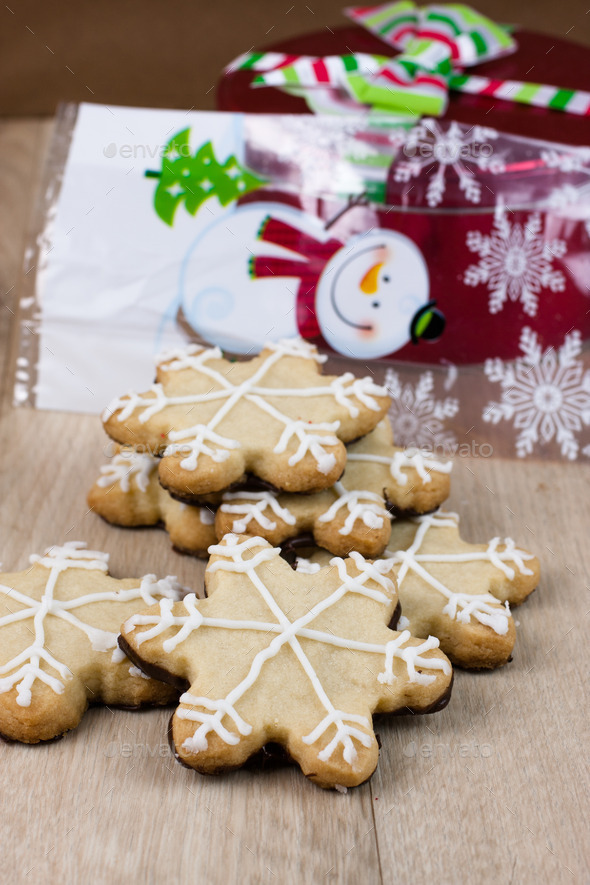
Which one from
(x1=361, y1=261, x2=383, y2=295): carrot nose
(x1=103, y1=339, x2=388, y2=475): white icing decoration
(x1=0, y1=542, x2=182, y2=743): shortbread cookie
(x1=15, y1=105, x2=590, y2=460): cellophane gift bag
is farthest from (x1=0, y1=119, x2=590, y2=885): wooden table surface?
(x1=361, y1=261, x2=383, y2=295): carrot nose

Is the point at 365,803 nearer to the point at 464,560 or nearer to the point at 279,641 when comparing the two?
the point at 279,641

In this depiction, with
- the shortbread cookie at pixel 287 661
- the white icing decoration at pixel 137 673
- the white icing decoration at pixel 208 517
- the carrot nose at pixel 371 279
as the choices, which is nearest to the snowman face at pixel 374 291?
the carrot nose at pixel 371 279

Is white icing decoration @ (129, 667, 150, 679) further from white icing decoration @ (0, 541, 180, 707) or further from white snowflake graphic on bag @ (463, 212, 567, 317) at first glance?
white snowflake graphic on bag @ (463, 212, 567, 317)

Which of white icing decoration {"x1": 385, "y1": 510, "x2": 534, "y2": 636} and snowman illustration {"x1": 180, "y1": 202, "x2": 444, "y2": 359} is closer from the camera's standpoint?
white icing decoration {"x1": 385, "y1": 510, "x2": 534, "y2": 636}

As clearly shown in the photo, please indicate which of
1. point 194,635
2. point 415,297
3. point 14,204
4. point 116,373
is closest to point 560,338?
point 415,297

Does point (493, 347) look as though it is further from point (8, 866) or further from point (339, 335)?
point (8, 866)

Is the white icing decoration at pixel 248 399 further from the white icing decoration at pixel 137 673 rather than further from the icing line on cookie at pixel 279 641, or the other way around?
the white icing decoration at pixel 137 673

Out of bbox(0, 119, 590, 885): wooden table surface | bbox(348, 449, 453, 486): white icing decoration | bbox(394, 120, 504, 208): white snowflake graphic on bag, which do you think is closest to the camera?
bbox(0, 119, 590, 885): wooden table surface
